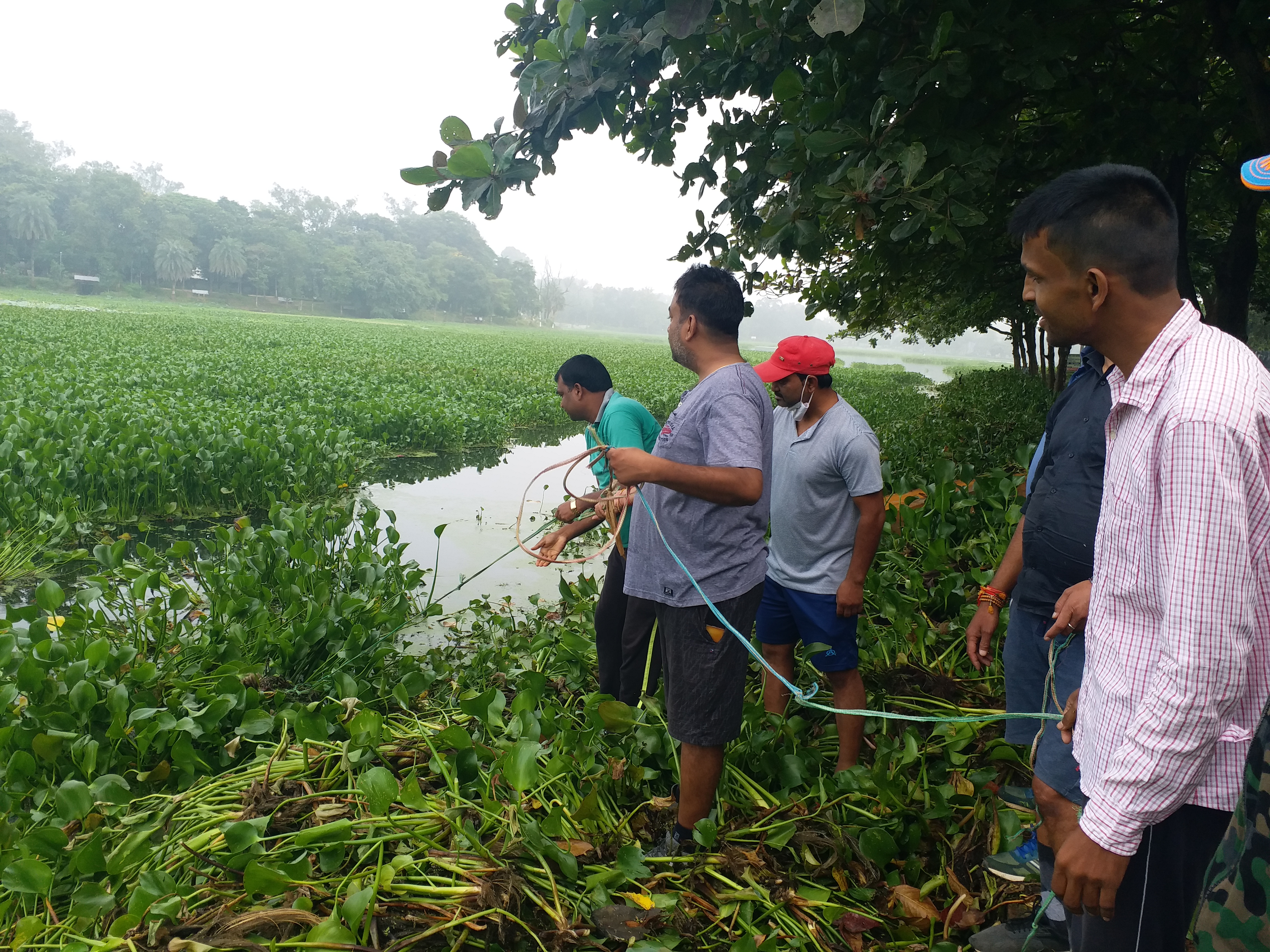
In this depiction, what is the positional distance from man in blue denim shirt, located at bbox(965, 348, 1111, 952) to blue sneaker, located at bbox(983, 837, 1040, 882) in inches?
6.2

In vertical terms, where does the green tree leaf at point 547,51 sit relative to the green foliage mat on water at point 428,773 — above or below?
above

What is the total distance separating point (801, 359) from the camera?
2.76 meters

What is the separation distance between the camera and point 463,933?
6.37 feet

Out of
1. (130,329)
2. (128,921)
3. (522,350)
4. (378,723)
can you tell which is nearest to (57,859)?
(128,921)

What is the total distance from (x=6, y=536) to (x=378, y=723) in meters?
4.33

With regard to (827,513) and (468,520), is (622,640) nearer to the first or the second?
(827,513)

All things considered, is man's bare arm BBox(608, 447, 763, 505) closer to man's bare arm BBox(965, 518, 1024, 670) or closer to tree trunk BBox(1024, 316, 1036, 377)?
man's bare arm BBox(965, 518, 1024, 670)

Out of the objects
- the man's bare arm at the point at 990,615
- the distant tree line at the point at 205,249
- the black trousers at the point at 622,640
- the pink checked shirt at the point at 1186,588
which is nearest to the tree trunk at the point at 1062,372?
the black trousers at the point at 622,640

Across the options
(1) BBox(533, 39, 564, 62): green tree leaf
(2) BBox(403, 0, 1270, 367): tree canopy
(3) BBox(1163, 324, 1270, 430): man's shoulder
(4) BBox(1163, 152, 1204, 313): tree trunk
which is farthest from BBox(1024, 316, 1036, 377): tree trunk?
(3) BBox(1163, 324, 1270, 430): man's shoulder

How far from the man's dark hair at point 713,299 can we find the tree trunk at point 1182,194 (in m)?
4.35

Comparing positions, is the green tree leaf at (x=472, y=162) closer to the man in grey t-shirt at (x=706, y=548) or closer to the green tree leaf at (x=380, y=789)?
the man in grey t-shirt at (x=706, y=548)

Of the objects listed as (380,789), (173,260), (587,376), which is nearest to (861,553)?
(587,376)

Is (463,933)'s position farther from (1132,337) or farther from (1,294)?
(1,294)

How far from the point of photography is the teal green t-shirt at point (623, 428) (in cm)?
299
